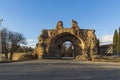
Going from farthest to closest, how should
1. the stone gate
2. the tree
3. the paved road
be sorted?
1. the tree
2. the stone gate
3. the paved road

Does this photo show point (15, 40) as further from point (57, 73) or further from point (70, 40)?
point (57, 73)

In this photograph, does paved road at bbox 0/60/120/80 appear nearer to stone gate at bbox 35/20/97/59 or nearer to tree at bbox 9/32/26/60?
stone gate at bbox 35/20/97/59

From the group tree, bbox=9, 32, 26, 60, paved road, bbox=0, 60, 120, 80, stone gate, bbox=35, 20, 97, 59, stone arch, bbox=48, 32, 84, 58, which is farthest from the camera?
tree, bbox=9, 32, 26, 60

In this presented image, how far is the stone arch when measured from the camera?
6887 cm

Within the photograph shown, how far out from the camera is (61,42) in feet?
235

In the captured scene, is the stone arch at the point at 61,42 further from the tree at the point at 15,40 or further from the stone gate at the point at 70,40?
the tree at the point at 15,40

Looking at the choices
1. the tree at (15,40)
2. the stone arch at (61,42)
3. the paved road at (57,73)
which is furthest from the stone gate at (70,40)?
the paved road at (57,73)

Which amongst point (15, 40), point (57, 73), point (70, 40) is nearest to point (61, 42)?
point (70, 40)

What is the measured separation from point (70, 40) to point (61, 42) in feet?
8.24

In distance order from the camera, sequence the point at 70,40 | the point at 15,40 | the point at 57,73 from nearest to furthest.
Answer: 1. the point at 57,73
2. the point at 70,40
3. the point at 15,40

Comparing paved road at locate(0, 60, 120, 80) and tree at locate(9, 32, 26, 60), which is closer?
paved road at locate(0, 60, 120, 80)

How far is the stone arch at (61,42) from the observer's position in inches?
2711

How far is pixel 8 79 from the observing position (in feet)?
51.5

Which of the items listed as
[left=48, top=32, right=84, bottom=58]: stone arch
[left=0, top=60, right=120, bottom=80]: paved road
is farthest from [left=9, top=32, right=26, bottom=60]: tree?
[left=0, top=60, right=120, bottom=80]: paved road
